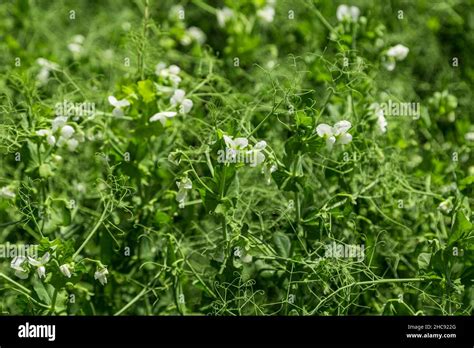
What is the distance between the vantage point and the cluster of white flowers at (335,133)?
171cm

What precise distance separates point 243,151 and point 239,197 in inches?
4.7

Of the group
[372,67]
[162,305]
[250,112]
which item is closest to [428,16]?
[372,67]

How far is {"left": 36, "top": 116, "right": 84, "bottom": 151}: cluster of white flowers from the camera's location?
1.78 meters

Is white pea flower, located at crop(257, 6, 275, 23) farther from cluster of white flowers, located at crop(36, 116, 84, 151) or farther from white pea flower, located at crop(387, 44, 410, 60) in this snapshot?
cluster of white flowers, located at crop(36, 116, 84, 151)

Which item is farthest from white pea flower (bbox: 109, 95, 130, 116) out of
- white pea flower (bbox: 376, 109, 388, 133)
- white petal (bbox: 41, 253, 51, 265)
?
white pea flower (bbox: 376, 109, 388, 133)

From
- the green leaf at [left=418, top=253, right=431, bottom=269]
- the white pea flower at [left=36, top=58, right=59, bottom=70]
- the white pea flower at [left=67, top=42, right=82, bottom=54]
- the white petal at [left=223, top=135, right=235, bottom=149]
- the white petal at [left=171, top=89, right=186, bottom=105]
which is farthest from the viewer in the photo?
the white pea flower at [left=67, top=42, right=82, bottom=54]

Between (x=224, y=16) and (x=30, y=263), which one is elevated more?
(x=224, y=16)

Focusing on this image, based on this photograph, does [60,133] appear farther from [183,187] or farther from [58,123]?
[183,187]

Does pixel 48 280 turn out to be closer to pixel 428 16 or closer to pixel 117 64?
pixel 117 64

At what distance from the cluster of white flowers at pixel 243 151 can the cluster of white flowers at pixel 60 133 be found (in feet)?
1.12

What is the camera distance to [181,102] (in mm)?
1878

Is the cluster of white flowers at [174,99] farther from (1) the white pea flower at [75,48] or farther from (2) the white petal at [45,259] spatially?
(1) the white pea flower at [75,48]

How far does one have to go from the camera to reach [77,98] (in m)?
2.16

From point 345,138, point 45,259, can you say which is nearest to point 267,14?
point 345,138
